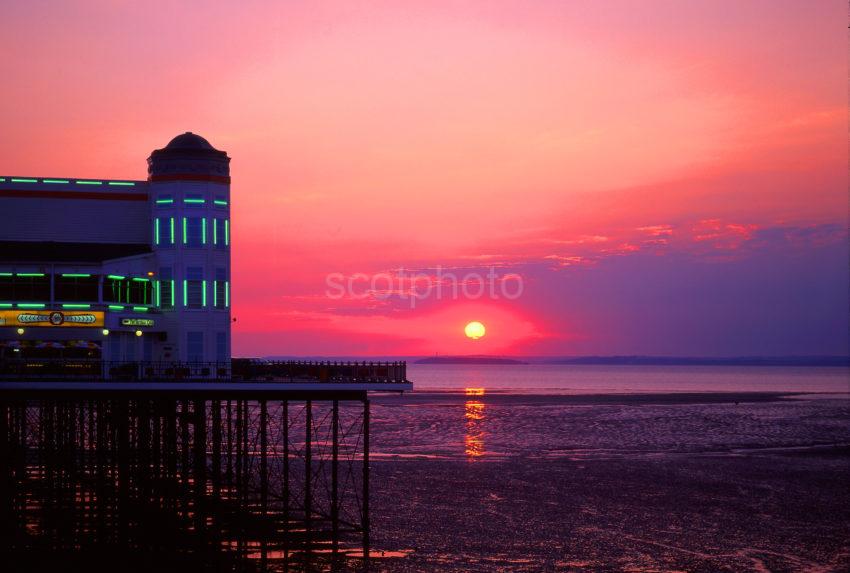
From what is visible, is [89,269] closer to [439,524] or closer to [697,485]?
[439,524]

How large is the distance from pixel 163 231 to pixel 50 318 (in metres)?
7.99

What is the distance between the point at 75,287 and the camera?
50.8 m

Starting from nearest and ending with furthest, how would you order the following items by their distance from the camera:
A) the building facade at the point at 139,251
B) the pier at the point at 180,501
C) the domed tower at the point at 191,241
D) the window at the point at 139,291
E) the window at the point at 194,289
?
the pier at the point at 180,501 < the building facade at the point at 139,251 < the window at the point at 139,291 < the domed tower at the point at 191,241 < the window at the point at 194,289

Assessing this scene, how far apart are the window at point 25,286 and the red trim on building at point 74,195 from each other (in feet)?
22.8

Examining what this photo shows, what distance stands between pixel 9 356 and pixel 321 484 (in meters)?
19.0

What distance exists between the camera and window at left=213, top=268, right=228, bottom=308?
181ft

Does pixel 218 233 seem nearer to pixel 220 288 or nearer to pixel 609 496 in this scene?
pixel 220 288

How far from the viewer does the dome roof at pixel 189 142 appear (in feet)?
181

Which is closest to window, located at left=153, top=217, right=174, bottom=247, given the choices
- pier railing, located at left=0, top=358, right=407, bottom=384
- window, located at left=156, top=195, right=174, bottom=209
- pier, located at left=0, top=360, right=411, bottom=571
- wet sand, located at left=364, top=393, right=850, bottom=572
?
window, located at left=156, top=195, right=174, bottom=209

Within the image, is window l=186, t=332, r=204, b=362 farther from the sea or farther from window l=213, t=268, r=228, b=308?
the sea

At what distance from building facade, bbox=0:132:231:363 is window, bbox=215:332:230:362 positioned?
0.18 feet

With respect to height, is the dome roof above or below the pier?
above

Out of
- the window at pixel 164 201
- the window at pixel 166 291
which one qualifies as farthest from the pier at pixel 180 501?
the window at pixel 164 201

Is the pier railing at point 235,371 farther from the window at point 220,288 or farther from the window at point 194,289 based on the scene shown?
the window at point 220,288
